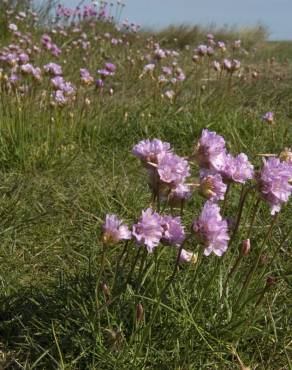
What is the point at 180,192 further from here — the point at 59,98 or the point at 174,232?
the point at 59,98

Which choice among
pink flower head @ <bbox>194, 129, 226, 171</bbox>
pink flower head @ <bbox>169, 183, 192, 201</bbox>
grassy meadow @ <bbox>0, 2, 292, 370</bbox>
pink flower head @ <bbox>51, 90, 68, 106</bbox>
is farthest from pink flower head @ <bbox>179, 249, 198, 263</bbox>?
pink flower head @ <bbox>51, 90, 68, 106</bbox>

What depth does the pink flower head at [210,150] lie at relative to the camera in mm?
1493

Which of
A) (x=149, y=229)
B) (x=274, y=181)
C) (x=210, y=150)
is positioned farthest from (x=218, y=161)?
(x=149, y=229)

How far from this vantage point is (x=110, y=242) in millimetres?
1413

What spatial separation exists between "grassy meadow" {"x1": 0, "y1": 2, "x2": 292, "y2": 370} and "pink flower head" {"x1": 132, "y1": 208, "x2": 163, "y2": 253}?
4.5 inches

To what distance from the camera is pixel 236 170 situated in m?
1.56

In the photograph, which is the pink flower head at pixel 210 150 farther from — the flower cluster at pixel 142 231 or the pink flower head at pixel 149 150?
the flower cluster at pixel 142 231

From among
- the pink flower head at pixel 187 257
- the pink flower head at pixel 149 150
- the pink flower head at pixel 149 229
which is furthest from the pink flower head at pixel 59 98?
the pink flower head at pixel 149 229

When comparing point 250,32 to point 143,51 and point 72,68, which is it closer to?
point 143,51

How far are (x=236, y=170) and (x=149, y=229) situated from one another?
12.7 inches

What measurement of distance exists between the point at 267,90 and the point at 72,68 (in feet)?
6.86

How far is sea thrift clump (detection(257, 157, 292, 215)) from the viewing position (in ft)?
4.80

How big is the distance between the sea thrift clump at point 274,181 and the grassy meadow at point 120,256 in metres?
0.09

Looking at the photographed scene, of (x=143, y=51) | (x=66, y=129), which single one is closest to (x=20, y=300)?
(x=66, y=129)
